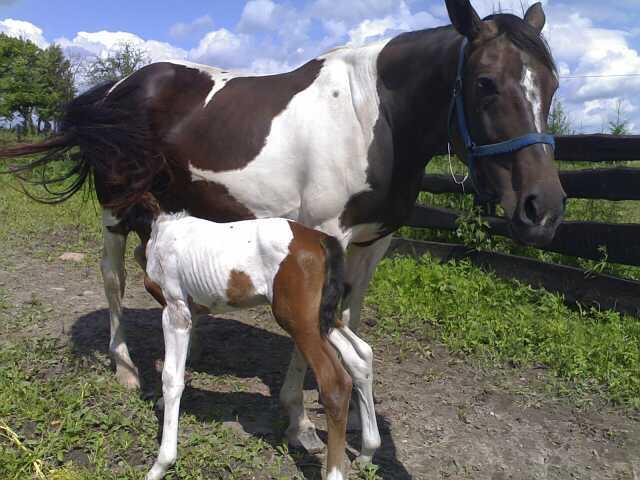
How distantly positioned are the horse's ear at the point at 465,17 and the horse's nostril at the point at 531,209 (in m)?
0.81

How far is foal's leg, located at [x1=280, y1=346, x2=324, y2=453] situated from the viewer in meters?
2.87

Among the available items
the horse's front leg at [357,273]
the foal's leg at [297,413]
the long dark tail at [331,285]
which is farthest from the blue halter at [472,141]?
the foal's leg at [297,413]

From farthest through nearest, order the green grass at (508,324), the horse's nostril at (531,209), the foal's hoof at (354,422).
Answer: the green grass at (508,324) < the foal's hoof at (354,422) < the horse's nostril at (531,209)

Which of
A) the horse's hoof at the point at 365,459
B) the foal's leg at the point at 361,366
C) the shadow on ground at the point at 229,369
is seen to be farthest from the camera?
the shadow on ground at the point at 229,369

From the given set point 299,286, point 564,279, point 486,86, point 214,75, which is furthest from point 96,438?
point 564,279

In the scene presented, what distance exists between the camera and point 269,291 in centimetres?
246

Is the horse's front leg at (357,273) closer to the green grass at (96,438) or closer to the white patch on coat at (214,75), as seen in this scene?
the green grass at (96,438)

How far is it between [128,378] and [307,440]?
4.32 ft

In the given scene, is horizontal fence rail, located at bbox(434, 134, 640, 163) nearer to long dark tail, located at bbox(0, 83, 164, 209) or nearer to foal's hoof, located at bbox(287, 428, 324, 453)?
long dark tail, located at bbox(0, 83, 164, 209)

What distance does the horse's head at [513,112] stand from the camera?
2207 mm

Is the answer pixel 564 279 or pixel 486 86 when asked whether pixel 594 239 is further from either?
pixel 486 86

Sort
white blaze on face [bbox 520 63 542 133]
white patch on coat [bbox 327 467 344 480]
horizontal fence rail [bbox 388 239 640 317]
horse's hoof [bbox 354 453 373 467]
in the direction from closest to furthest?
white blaze on face [bbox 520 63 542 133], white patch on coat [bbox 327 467 344 480], horse's hoof [bbox 354 453 373 467], horizontal fence rail [bbox 388 239 640 317]

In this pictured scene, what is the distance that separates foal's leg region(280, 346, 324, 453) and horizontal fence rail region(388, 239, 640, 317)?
2730 millimetres

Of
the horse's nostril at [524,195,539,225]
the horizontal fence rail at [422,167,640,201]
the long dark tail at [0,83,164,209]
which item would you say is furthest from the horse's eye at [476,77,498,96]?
the horizontal fence rail at [422,167,640,201]
